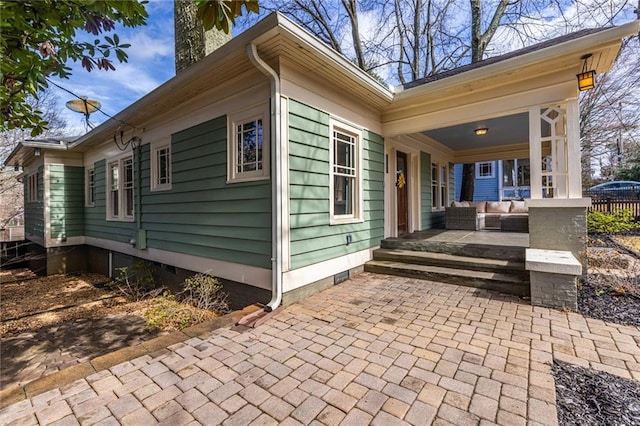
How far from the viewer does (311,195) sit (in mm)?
4051

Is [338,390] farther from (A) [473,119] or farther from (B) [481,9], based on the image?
(B) [481,9]

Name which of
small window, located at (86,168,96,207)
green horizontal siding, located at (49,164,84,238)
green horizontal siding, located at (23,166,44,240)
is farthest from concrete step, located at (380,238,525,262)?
green horizontal siding, located at (23,166,44,240)

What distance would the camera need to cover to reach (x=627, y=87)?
438 inches

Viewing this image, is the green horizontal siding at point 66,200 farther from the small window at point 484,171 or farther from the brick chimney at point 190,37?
the small window at point 484,171

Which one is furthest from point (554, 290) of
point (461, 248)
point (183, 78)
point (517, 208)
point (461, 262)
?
point (517, 208)

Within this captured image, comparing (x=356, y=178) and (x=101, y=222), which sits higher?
(x=356, y=178)

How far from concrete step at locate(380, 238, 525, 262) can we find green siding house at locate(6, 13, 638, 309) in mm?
409

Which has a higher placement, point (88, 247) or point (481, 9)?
point (481, 9)

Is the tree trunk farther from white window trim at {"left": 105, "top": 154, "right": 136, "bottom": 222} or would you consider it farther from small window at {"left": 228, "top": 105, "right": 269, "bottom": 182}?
white window trim at {"left": 105, "top": 154, "right": 136, "bottom": 222}

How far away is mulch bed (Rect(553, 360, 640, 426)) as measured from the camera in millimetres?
1656

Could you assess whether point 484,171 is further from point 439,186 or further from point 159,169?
point 159,169

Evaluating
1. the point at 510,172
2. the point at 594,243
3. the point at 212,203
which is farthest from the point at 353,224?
the point at 510,172

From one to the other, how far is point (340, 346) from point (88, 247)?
31.7 ft

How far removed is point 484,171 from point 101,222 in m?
17.0
